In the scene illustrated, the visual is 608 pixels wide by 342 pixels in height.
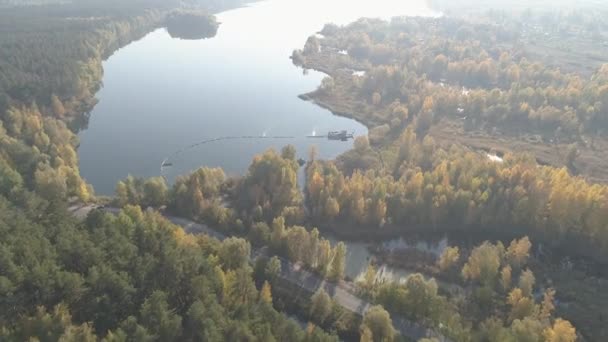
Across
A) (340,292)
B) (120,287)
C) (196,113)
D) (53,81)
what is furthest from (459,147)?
(53,81)

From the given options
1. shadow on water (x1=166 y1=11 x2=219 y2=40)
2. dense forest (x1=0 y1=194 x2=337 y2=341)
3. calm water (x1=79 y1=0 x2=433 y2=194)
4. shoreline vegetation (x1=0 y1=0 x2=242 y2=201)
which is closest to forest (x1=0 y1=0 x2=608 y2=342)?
dense forest (x1=0 y1=194 x2=337 y2=341)

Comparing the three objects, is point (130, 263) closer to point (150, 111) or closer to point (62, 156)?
point (62, 156)

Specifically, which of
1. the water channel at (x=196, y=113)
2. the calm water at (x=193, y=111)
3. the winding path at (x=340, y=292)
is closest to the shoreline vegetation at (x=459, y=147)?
the water channel at (x=196, y=113)

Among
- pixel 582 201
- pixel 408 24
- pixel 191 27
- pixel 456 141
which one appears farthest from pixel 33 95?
pixel 408 24

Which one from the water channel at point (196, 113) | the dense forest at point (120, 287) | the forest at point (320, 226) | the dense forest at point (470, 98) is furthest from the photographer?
the dense forest at point (470, 98)

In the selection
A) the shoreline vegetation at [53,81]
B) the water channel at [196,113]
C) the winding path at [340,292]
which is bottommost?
the winding path at [340,292]

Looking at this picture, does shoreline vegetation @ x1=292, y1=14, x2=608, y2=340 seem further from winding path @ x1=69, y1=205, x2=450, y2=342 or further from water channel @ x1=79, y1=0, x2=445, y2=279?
winding path @ x1=69, y1=205, x2=450, y2=342

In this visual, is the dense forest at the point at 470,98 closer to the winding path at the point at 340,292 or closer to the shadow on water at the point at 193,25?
the winding path at the point at 340,292

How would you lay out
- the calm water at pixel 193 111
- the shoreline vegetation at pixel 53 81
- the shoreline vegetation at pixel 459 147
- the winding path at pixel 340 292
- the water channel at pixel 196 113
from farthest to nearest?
the calm water at pixel 193 111 < the water channel at pixel 196 113 < the shoreline vegetation at pixel 53 81 < the shoreline vegetation at pixel 459 147 < the winding path at pixel 340 292

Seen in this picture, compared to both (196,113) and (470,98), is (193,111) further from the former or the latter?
(470,98)
